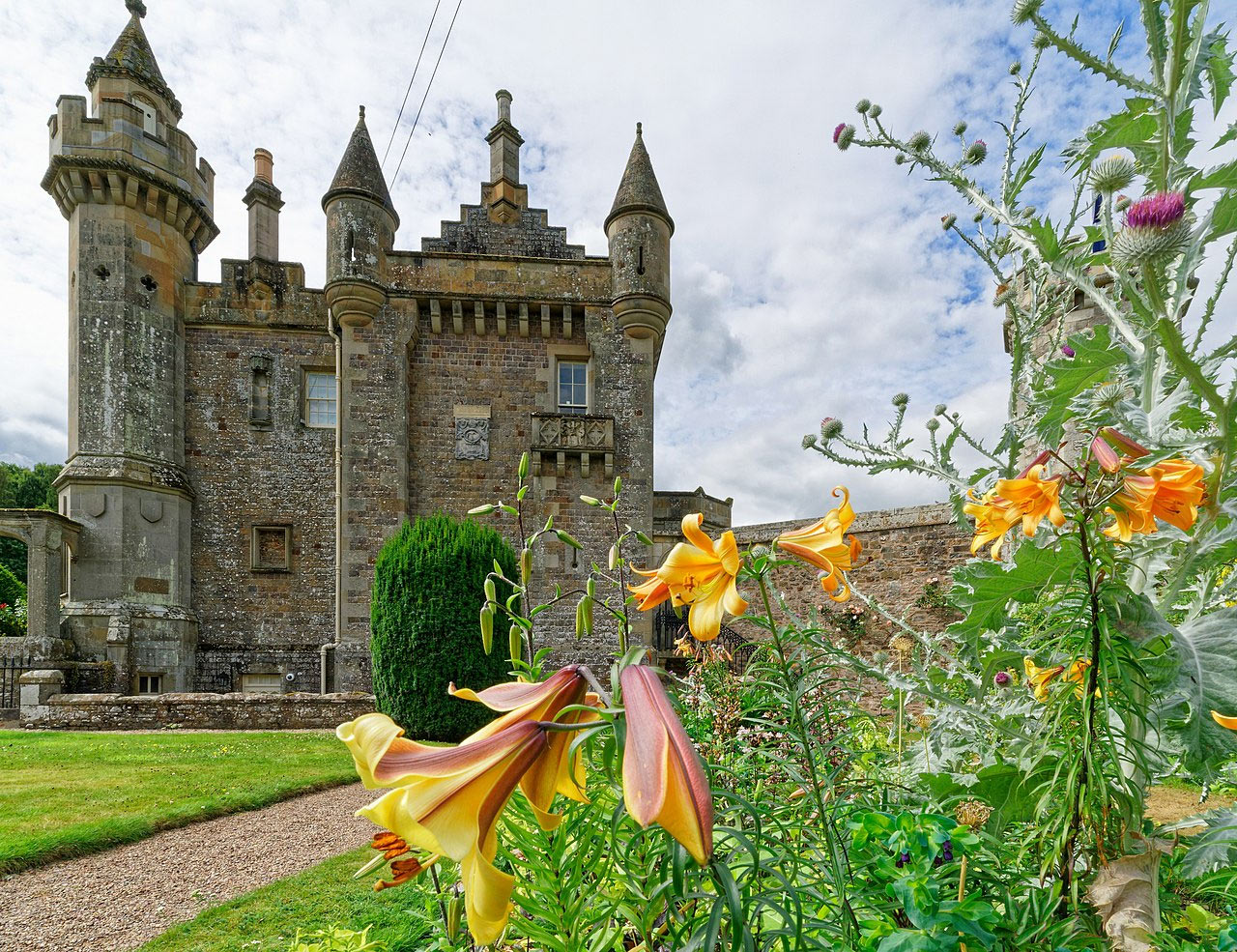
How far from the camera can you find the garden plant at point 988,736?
2.15 feet

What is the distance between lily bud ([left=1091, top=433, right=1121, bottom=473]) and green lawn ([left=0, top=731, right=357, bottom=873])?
20.0 ft

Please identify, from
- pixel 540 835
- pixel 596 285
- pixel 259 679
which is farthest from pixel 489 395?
pixel 540 835

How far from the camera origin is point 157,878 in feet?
12.7

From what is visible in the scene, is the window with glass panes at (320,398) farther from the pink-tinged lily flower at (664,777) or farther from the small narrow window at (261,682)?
the pink-tinged lily flower at (664,777)

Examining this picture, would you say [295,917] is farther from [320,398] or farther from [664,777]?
[320,398]

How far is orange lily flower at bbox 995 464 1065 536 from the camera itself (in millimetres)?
1162

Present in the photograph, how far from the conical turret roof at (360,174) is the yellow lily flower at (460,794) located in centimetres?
1280

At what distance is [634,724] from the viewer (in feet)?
1.98

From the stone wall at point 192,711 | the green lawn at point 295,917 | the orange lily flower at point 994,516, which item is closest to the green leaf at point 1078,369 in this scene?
the orange lily flower at point 994,516

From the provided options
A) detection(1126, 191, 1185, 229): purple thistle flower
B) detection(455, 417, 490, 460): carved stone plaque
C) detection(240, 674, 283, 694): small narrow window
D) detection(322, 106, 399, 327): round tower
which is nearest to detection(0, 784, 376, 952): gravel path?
detection(1126, 191, 1185, 229): purple thistle flower

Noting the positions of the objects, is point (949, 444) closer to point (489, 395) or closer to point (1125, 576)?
point (1125, 576)

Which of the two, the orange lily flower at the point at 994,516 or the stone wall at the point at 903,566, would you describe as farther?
the stone wall at the point at 903,566

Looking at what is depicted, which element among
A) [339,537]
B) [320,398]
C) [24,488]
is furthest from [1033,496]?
[24,488]

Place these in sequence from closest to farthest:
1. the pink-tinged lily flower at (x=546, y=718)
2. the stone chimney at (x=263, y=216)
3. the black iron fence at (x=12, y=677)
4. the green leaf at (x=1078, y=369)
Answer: the pink-tinged lily flower at (x=546, y=718) → the green leaf at (x=1078, y=369) → the black iron fence at (x=12, y=677) → the stone chimney at (x=263, y=216)
